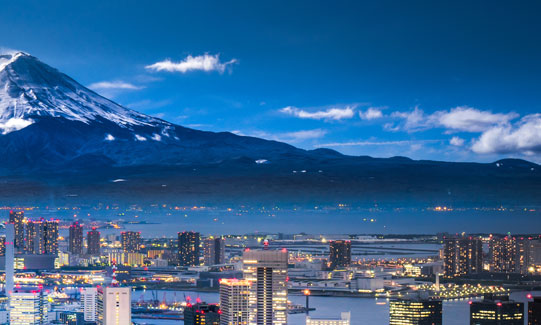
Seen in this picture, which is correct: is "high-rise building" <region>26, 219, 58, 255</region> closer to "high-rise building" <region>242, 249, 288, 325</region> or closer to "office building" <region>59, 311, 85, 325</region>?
"office building" <region>59, 311, 85, 325</region>

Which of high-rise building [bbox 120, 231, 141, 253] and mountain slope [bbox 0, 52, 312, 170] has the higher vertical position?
mountain slope [bbox 0, 52, 312, 170]

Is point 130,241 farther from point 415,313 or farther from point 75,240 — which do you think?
point 415,313

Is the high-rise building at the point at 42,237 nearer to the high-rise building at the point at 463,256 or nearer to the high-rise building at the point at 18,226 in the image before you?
the high-rise building at the point at 18,226

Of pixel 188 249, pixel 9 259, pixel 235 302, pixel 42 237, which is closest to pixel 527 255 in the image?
pixel 188 249

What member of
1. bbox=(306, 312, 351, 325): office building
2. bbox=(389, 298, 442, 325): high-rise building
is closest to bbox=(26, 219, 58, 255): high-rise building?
bbox=(306, 312, 351, 325): office building

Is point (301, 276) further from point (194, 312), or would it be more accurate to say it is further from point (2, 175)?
point (2, 175)

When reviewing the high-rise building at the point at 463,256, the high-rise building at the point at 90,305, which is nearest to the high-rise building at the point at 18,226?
the high-rise building at the point at 90,305

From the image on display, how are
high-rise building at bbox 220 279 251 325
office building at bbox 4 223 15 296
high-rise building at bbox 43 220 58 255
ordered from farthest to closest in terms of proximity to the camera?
high-rise building at bbox 43 220 58 255 < office building at bbox 4 223 15 296 < high-rise building at bbox 220 279 251 325
